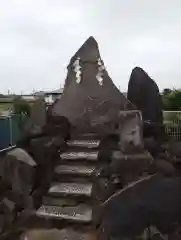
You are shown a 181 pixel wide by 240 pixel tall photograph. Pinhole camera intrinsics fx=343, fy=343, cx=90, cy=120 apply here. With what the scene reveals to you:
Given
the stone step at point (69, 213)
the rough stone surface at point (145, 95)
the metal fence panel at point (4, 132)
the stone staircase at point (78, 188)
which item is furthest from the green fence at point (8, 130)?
the stone step at point (69, 213)

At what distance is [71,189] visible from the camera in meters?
3.07

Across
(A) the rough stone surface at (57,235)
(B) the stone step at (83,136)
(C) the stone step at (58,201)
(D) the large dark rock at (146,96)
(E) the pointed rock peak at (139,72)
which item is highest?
(E) the pointed rock peak at (139,72)

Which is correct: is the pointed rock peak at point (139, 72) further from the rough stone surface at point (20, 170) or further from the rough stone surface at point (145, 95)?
the rough stone surface at point (20, 170)

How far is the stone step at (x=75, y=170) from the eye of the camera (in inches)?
125

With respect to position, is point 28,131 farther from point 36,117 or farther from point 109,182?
point 109,182

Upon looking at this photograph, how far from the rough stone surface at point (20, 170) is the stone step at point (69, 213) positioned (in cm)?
38

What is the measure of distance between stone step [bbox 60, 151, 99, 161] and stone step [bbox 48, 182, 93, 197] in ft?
0.90

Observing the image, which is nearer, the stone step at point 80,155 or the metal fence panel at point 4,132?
the stone step at point 80,155

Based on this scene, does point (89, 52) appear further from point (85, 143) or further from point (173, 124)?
point (173, 124)

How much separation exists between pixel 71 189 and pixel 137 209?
0.69 metres

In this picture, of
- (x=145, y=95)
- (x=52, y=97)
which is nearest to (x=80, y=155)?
(x=145, y=95)

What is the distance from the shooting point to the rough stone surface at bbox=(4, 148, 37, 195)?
3.41 metres

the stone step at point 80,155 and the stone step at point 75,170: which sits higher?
the stone step at point 80,155

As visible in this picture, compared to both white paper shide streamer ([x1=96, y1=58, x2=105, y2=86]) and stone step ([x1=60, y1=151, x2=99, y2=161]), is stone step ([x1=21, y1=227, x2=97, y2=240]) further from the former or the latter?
white paper shide streamer ([x1=96, y1=58, x2=105, y2=86])
